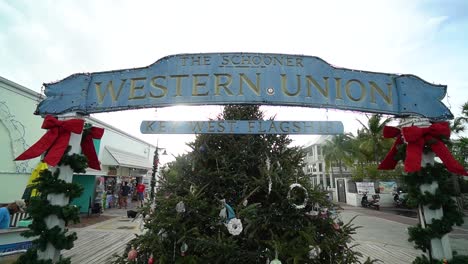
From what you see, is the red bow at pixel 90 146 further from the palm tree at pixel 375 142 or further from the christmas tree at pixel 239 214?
the palm tree at pixel 375 142

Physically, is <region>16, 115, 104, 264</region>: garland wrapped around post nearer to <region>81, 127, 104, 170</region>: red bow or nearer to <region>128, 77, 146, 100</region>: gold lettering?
<region>81, 127, 104, 170</region>: red bow

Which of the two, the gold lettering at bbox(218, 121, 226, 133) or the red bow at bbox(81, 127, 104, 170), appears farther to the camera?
the red bow at bbox(81, 127, 104, 170)

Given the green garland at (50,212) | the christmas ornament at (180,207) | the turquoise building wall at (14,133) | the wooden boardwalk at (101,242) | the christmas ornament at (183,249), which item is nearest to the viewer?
the green garland at (50,212)

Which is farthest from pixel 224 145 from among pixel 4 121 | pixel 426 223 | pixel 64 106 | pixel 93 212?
pixel 93 212

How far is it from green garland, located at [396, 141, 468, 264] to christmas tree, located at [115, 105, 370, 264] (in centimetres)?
79

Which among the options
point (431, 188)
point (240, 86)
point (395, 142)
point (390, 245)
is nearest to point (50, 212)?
point (240, 86)

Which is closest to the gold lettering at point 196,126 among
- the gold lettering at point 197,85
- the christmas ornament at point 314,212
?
the gold lettering at point 197,85

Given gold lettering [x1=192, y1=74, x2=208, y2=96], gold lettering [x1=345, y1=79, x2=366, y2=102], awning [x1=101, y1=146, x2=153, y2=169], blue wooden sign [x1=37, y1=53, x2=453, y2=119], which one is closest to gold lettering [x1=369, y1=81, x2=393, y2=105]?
blue wooden sign [x1=37, y1=53, x2=453, y2=119]

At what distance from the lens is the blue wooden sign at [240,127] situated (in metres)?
3.01

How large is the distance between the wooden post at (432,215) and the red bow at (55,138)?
4.17 metres

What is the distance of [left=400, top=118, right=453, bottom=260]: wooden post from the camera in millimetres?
2629

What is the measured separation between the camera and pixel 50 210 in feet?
9.09


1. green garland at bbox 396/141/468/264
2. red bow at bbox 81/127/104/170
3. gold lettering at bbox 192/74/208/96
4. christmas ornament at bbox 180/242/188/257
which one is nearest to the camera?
green garland at bbox 396/141/468/264

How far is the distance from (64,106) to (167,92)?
1376mm
